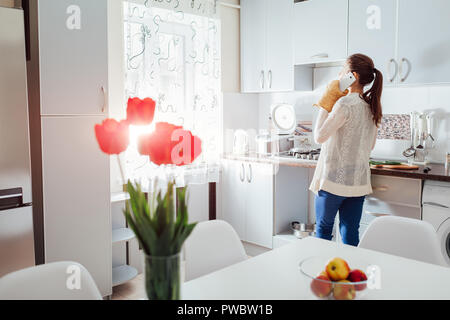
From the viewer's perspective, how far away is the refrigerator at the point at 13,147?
2.35 meters

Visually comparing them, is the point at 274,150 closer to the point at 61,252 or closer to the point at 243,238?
the point at 243,238

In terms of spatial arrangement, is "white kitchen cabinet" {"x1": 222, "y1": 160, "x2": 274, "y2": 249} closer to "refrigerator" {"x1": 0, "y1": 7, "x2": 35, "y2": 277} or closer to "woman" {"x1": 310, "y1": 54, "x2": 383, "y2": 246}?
"woman" {"x1": 310, "y1": 54, "x2": 383, "y2": 246}

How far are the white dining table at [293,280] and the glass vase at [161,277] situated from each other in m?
0.40

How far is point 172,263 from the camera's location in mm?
964

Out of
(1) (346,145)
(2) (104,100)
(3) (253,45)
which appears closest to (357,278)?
(1) (346,145)

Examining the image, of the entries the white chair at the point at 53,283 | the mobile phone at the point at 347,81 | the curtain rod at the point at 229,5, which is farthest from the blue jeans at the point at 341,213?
the curtain rod at the point at 229,5

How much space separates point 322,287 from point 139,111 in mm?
746

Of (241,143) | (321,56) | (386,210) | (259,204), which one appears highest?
(321,56)

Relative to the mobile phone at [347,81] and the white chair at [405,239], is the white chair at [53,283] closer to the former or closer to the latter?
the white chair at [405,239]

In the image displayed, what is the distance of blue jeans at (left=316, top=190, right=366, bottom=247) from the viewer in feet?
8.69

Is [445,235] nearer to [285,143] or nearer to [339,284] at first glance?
[285,143]

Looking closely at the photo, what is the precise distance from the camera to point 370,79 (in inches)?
99.5
